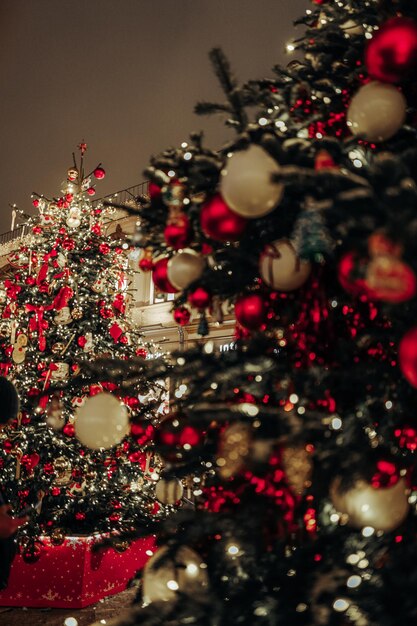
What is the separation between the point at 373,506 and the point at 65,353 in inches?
163

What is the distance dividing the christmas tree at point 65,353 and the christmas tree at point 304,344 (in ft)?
9.53

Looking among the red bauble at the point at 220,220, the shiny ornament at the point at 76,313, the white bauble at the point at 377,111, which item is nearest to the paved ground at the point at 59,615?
the shiny ornament at the point at 76,313

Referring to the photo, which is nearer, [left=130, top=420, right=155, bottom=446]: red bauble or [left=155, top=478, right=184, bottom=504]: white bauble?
[left=130, top=420, right=155, bottom=446]: red bauble

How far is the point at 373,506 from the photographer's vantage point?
1.13m

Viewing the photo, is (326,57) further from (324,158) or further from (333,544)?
(333,544)

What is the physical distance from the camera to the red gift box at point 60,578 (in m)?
4.07

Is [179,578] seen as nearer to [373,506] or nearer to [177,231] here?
[373,506]

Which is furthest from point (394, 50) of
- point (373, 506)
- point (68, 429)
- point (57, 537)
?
point (57, 537)

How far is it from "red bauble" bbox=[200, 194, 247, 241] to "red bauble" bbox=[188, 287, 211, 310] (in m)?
0.31

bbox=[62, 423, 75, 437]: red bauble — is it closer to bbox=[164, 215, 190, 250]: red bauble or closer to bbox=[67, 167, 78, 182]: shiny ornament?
bbox=[67, 167, 78, 182]: shiny ornament

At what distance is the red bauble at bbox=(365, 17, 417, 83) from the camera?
1.21 meters

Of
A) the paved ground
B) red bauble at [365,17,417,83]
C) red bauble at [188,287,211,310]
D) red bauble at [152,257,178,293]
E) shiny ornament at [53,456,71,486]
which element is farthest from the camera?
shiny ornament at [53,456,71,486]

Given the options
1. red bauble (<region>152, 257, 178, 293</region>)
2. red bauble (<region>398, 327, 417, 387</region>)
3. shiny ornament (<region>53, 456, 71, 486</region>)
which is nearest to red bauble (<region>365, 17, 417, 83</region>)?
red bauble (<region>398, 327, 417, 387</region>)

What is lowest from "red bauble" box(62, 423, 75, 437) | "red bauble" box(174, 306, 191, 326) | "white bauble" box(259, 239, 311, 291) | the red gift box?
the red gift box
